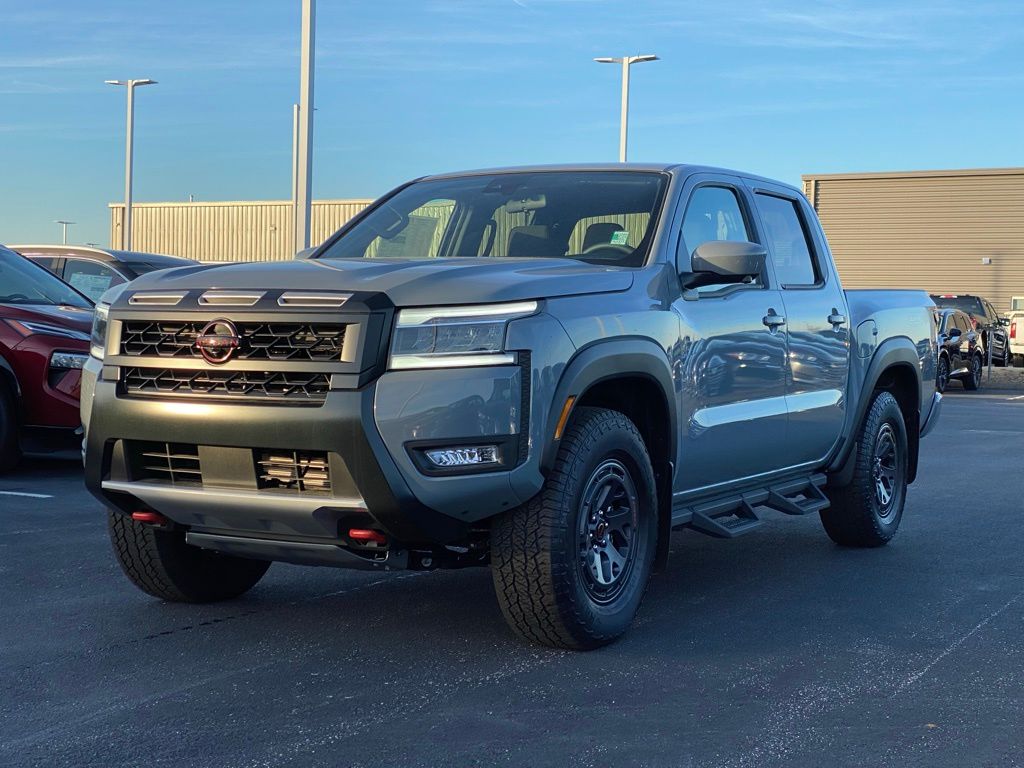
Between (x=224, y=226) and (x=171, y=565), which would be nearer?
(x=171, y=565)

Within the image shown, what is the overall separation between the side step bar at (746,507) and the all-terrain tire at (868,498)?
27 cm

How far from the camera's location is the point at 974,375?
26172mm

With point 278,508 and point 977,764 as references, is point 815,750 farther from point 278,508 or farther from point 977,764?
point 278,508

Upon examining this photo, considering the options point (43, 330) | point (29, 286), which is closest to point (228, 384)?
point (43, 330)

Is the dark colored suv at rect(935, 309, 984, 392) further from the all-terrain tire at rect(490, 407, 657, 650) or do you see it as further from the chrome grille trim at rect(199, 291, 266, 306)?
the chrome grille trim at rect(199, 291, 266, 306)

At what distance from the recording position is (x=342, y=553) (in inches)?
195

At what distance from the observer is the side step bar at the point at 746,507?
20.1 ft

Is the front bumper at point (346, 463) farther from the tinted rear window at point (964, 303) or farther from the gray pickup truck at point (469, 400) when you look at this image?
the tinted rear window at point (964, 303)

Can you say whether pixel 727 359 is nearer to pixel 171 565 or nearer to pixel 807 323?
pixel 807 323

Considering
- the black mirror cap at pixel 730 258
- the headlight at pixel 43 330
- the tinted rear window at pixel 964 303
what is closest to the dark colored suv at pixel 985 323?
the tinted rear window at pixel 964 303

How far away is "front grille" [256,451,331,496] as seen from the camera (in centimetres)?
480

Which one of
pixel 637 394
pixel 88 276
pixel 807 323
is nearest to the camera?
pixel 637 394

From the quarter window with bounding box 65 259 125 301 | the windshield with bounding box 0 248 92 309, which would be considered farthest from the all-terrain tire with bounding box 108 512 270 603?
the quarter window with bounding box 65 259 125 301

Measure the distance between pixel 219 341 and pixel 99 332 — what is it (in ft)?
2.53
